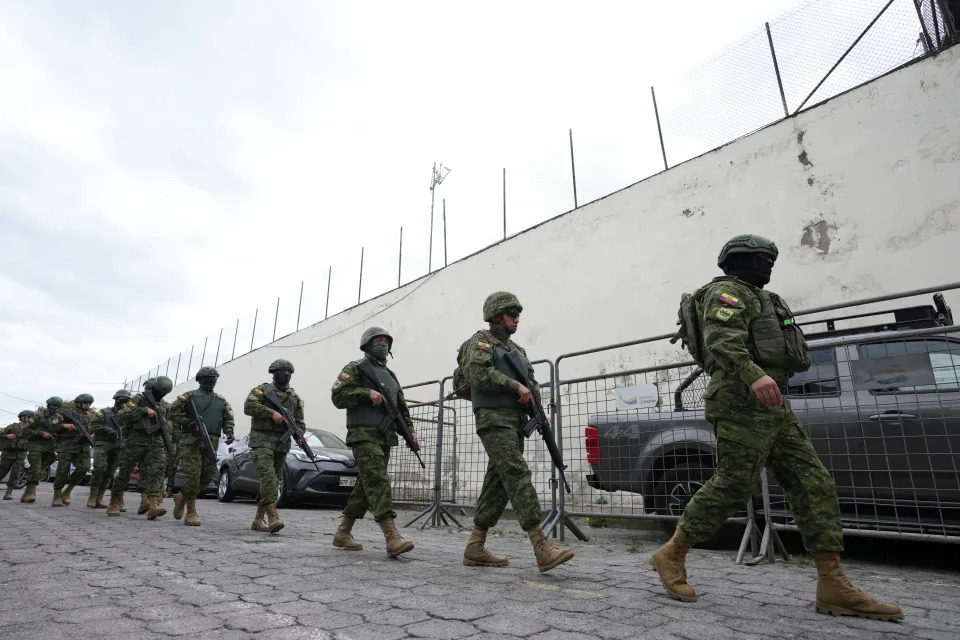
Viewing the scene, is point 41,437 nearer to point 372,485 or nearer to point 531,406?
point 372,485

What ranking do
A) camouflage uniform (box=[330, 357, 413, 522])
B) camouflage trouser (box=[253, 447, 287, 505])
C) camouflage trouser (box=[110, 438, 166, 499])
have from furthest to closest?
1. camouflage trouser (box=[110, 438, 166, 499])
2. camouflage trouser (box=[253, 447, 287, 505])
3. camouflage uniform (box=[330, 357, 413, 522])

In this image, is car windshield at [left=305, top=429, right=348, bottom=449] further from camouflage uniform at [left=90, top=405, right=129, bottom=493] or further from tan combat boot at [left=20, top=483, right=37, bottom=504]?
tan combat boot at [left=20, top=483, right=37, bottom=504]

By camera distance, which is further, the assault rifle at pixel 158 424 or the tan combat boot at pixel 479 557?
the assault rifle at pixel 158 424

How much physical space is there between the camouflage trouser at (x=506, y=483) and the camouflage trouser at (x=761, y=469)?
0.94 m

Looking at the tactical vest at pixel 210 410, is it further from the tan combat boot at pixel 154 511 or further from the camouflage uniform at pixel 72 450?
the camouflage uniform at pixel 72 450

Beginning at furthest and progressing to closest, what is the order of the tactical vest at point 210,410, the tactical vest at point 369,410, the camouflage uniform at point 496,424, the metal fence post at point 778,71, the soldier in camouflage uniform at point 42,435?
the soldier in camouflage uniform at point 42,435
the metal fence post at point 778,71
the tactical vest at point 210,410
the tactical vest at point 369,410
the camouflage uniform at point 496,424

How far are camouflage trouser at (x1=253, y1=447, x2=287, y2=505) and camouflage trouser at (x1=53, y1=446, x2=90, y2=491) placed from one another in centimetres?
512

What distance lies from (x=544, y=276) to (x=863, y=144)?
15.9ft

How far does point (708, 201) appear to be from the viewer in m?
8.03

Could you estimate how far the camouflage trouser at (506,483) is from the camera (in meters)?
3.32

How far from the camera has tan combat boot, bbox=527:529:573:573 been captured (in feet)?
10.2

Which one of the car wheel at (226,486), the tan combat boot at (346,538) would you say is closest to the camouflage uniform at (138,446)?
the car wheel at (226,486)

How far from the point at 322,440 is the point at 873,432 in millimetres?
7328

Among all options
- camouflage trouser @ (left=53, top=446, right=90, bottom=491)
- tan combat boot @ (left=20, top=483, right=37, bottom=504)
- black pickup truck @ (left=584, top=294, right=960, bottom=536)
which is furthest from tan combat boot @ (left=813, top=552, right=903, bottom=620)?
tan combat boot @ (left=20, top=483, right=37, bottom=504)
